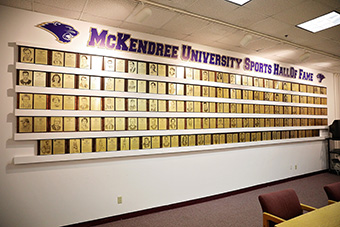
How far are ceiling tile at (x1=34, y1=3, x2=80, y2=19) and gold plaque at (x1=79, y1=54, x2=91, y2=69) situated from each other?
544 millimetres

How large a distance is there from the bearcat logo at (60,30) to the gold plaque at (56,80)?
48cm

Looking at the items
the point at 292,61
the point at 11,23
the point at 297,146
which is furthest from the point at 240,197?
the point at 11,23

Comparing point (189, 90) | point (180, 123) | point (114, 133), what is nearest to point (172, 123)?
point (180, 123)

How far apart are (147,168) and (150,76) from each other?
153cm

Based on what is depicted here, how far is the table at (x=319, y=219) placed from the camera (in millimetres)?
1792

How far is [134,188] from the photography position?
3.55m

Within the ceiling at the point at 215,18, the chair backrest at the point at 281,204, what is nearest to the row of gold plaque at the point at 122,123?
the ceiling at the point at 215,18

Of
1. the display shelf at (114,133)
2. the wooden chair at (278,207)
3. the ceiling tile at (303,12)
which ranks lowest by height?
the wooden chair at (278,207)

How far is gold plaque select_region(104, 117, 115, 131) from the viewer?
11.0ft

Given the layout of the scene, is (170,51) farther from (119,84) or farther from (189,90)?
(119,84)

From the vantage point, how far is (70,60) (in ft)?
10.3

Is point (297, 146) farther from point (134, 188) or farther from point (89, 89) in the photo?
point (89, 89)

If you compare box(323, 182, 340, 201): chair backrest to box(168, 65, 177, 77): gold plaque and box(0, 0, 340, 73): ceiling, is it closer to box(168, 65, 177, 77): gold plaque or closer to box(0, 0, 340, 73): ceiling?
box(0, 0, 340, 73): ceiling

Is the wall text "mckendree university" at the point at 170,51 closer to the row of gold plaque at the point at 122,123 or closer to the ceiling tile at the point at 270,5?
the row of gold plaque at the point at 122,123
